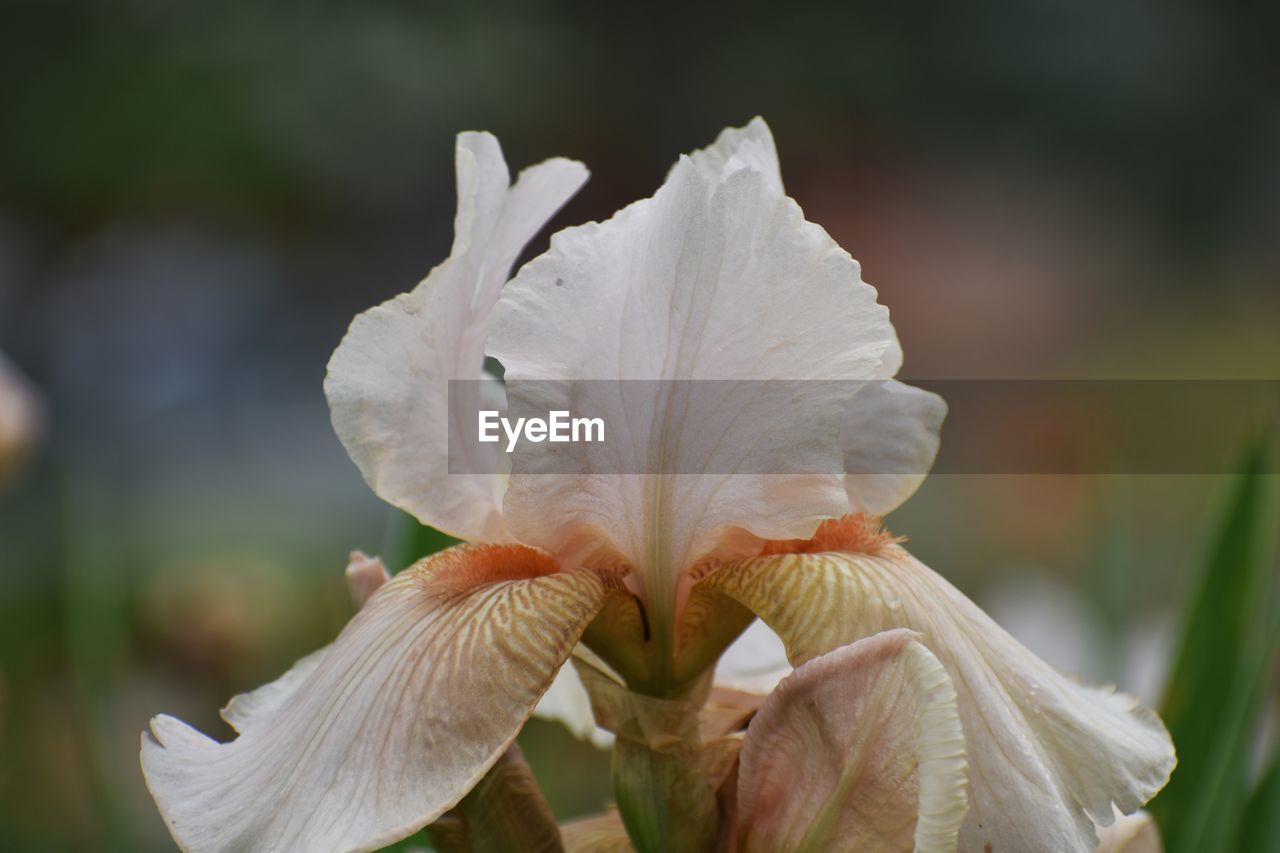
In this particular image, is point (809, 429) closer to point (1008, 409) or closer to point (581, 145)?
point (1008, 409)

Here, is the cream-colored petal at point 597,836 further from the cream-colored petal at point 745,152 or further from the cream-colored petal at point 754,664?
the cream-colored petal at point 745,152

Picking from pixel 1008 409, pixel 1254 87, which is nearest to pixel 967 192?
pixel 1254 87

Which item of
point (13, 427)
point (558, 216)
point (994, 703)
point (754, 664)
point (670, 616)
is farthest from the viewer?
point (558, 216)

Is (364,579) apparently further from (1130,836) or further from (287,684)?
(1130,836)

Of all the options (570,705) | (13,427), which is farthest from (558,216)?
(570,705)

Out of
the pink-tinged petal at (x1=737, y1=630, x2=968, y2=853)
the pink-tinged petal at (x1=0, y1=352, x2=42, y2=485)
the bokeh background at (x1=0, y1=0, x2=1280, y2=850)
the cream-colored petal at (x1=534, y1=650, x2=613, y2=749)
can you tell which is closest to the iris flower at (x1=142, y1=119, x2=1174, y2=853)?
the pink-tinged petal at (x1=737, y1=630, x2=968, y2=853)

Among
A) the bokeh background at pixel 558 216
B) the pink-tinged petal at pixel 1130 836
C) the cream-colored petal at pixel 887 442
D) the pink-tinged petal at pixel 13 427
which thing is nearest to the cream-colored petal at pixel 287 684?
the cream-colored petal at pixel 887 442

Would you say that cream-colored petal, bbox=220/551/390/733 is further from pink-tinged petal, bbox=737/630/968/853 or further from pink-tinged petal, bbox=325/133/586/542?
pink-tinged petal, bbox=737/630/968/853
